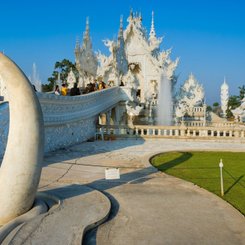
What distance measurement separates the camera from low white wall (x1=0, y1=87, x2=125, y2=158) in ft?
39.2

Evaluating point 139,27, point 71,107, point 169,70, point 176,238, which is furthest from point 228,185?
point 139,27

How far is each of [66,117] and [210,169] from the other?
7166 mm

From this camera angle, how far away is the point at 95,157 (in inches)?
451

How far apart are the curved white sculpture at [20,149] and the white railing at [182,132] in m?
14.1

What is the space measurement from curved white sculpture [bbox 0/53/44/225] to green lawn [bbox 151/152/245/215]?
135 inches

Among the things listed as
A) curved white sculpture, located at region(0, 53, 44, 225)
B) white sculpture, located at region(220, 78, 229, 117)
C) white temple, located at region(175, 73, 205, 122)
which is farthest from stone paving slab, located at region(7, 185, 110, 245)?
white sculpture, located at region(220, 78, 229, 117)

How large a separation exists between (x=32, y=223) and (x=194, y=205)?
2825 mm

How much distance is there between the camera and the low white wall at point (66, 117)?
39.2 feet

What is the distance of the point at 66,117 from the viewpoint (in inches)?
561

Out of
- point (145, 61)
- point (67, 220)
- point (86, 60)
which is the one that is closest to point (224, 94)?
point (145, 61)

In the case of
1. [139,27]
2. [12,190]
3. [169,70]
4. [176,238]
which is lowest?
[176,238]

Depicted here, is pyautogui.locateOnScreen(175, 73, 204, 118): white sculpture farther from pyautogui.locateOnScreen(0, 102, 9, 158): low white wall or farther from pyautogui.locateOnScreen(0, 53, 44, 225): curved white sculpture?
pyautogui.locateOnScreen(0, 53, 44, 225): curved white sculpture

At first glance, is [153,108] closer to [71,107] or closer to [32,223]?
[71,107]

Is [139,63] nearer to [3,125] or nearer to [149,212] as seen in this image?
[3,125]
